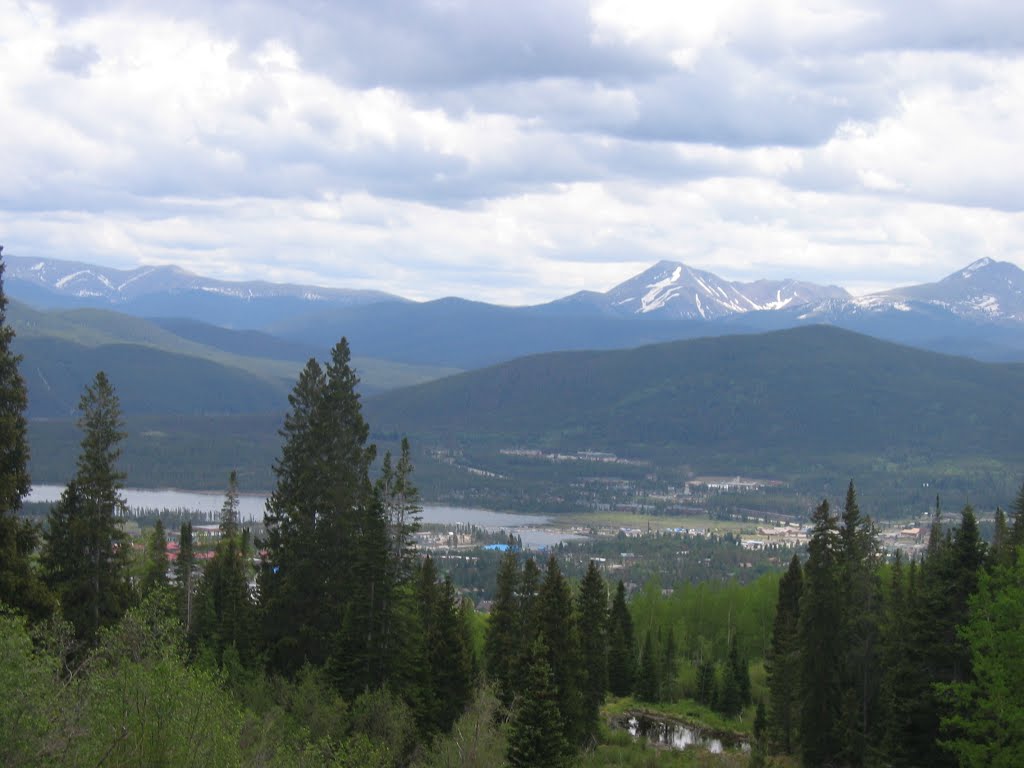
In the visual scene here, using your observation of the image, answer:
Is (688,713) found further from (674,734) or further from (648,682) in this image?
(674,734)

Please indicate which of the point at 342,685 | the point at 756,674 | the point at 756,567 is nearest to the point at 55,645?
the point at 342,685

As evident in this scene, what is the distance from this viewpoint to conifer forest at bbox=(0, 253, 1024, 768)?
107 ft

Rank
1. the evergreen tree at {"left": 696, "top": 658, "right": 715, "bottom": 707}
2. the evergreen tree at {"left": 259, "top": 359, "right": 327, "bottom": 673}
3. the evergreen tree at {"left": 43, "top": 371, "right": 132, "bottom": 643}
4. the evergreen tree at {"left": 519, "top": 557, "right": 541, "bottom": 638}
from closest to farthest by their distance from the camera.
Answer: the evergreen tree at {"left": 43, "top": 371, "right": 132, "bottom": 643}
the evergreen tree at {"left": 259, "top": 359, "right": 327, "bottom": 673}
the evergreen tree at {"left": 519, "top": 557, "right": 541, "bottom": 638}
the evergreen tree at {"left": 696, "top": 658, "right": 715, "bottom": 707}

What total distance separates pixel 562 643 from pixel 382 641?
8.09 m

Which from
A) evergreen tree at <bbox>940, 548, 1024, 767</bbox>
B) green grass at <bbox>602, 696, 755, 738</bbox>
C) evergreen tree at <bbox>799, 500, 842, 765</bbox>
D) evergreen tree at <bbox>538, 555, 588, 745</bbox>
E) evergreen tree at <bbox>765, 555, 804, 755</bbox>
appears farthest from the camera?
green grass at <bbox>602, 696, 755, 738</bbox>

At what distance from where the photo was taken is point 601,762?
185 ft

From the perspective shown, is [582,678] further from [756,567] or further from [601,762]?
[756,567]

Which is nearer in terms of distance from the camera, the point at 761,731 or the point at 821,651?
the point at 821,651

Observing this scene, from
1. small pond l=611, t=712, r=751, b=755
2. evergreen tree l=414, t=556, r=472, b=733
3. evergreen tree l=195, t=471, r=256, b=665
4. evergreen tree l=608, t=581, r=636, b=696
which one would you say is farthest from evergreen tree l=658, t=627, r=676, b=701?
evergreen tree l=195, t=471, r=256, b=665

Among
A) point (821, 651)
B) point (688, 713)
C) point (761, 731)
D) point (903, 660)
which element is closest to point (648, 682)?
point (688, 713)

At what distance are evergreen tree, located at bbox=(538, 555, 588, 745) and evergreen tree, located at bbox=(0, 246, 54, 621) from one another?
2226cm

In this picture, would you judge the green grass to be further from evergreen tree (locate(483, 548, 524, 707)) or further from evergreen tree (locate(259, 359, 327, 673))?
evergreen tree (locate(259, 359, 327, 673))

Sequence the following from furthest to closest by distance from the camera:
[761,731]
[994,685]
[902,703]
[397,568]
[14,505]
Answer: [761,731], [397,568], [902,703], [994,685], [14,505]

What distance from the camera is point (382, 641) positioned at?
4869 centimetres
